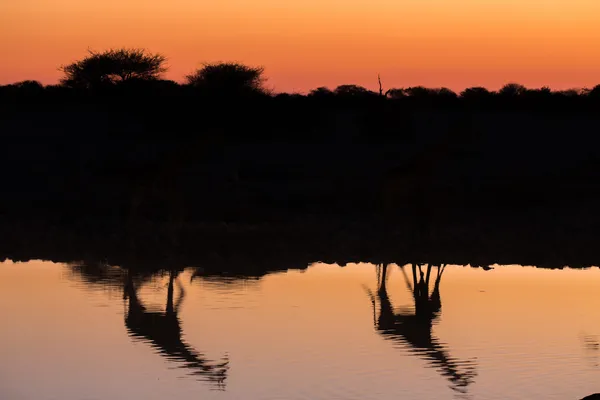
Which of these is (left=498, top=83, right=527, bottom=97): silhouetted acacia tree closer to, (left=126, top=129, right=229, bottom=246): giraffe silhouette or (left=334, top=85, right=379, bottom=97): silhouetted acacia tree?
(left=334, top=85, right=379, bottom=97): silhouetted acacia tree

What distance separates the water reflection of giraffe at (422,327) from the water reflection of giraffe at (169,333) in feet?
5.46

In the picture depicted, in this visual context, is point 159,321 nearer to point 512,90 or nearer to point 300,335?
point 300,335

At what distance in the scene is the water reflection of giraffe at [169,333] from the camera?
8748 millimetres

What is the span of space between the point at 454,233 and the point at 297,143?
14.6 m

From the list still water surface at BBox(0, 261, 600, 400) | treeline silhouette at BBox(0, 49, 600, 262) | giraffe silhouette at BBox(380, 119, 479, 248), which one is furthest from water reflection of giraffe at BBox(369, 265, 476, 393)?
treeline silhouette at BBox(0, 49, 600, 262)

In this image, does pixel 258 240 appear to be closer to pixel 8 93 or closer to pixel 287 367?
pixel 287 367

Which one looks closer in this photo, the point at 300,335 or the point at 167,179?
the point at 300,335

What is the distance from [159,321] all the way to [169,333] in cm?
74

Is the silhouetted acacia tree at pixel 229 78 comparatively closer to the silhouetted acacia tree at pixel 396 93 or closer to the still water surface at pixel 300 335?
the silhouetted acacia tree at pixel 396 93

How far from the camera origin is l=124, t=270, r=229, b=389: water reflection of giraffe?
8748mm

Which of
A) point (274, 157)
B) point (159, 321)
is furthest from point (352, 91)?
point (159, 321)

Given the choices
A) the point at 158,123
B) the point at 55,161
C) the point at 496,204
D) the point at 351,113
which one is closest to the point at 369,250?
the point at 496,204

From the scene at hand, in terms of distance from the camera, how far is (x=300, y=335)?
33.8 feet

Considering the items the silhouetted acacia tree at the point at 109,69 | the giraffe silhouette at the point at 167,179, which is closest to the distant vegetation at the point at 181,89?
the silhouetted acacia tree at the point at 109,69
